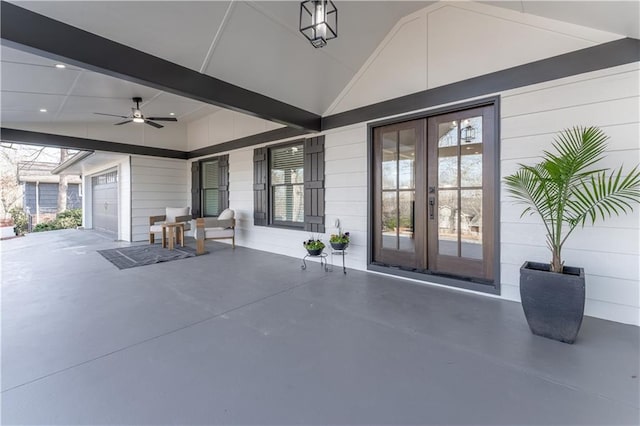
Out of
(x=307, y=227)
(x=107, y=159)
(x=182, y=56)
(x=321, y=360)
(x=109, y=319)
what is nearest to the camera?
(x=321, y=360)

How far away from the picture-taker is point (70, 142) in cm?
588

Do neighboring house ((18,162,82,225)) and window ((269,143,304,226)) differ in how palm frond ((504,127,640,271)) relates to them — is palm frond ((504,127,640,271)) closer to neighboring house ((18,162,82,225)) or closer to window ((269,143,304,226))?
window ((269,143,304,226))

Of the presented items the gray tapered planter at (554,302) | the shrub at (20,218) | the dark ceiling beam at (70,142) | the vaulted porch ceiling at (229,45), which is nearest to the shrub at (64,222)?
the shrub at (20,218)

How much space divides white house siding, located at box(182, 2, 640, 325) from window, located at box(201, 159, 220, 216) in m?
4.63

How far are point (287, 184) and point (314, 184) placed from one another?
95 cm

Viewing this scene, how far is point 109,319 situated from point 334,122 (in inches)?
150

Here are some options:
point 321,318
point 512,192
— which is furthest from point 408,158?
point 321,318

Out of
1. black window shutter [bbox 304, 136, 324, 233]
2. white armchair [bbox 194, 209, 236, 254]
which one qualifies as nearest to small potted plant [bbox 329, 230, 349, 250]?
black window shutter [bbox 304, 136, 324, 233]

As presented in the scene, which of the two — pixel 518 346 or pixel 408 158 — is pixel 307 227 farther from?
pixel 518 346

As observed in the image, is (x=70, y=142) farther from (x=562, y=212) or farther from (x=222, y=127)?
(x=562, y=212)

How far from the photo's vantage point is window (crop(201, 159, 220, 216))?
24.5 feet

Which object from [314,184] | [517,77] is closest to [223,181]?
[314,184]

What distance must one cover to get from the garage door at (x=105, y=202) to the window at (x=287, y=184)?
5.47 metres

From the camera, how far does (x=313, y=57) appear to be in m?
3.56
